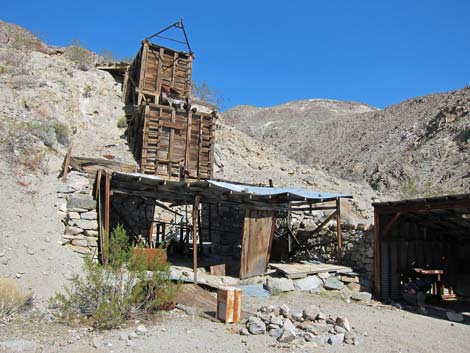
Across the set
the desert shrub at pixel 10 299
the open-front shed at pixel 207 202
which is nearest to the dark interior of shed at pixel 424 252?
the open-front shed at pixel 207 202

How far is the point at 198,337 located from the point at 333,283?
231 inches

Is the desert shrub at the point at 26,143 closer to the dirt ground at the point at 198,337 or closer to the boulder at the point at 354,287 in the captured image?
the dirt ground at the point at 198,337

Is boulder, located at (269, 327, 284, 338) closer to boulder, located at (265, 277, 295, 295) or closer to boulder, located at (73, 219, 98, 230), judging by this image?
boulder, located at (265, 277, 295, 295)

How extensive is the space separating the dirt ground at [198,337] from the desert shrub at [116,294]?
27 cm

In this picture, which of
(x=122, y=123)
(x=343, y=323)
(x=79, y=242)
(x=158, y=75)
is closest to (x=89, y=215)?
(x=79, y=242)

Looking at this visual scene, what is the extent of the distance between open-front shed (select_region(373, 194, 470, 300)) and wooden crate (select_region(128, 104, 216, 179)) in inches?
381

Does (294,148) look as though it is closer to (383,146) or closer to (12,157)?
(383,146)

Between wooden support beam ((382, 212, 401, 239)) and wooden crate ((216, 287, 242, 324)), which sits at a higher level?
wooden support beam ((382, 212, 401, 239))

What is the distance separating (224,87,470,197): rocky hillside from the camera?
27.3 meters

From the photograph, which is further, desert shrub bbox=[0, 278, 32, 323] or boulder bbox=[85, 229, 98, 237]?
boulder bbox=[85, 229, 98, 237]

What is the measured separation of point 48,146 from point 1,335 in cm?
1075

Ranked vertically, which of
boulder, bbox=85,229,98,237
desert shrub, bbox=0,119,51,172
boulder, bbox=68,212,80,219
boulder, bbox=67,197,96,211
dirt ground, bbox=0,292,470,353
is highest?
desert shrub, bbox=0,119,51,172

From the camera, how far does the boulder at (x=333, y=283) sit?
11.4 meters

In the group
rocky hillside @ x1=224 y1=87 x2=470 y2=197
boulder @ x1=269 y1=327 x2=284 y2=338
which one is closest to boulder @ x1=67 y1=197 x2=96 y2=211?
boulder @ x1=269 y1=327 x2=284 y2=338
